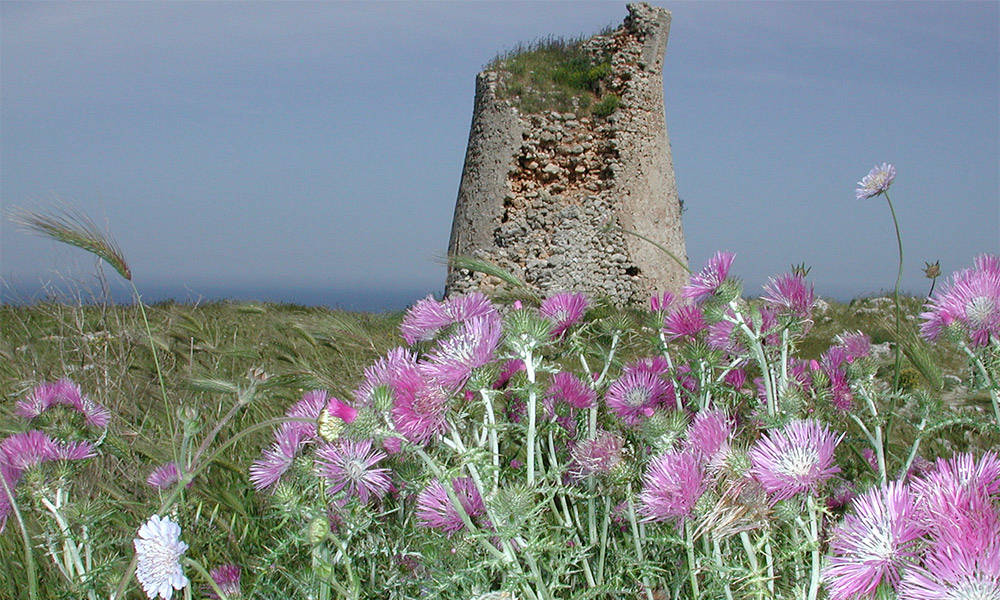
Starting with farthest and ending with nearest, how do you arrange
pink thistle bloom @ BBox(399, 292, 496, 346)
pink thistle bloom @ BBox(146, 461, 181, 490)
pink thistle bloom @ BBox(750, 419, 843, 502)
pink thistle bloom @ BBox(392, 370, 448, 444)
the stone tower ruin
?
the stone tower ruin, pink thistle bloom @ BBox(146, 461, 181, 490), pink thistle bloom @ BBox(399, 292, 496, 346), pink thistle bloom @ BBox(392, 370, 448, 444), pink thistle bloom @ BBox(750, 419, 843, 502)

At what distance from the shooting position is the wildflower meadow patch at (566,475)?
97cm

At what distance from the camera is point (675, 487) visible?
110 centimetres

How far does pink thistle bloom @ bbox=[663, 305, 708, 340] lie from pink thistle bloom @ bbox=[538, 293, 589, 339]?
0.23 metres

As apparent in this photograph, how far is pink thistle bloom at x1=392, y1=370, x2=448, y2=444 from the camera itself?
1.19m

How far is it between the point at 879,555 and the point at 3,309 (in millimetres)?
11978

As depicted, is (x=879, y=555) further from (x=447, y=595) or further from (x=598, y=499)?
(x=598, y=499)

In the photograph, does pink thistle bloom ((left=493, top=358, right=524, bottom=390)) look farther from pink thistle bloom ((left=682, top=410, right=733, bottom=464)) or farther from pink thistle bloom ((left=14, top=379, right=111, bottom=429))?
pink thistle bloom ((left=14, top=379, right=111, bottom=429))

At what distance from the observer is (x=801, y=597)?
3.57ft

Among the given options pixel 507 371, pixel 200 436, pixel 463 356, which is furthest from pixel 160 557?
pixel 200 436

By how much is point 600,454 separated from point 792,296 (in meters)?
0.54

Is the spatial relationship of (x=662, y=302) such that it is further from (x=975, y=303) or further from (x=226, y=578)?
(x=226, y=578)

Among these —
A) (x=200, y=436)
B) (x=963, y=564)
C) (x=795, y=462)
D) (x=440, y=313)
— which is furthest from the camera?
(x=200, y=436)

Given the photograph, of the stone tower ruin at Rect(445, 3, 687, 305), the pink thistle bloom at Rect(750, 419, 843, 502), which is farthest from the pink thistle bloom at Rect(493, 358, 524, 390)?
the stone tower ruin at Rect(445, 3, 687, 305)

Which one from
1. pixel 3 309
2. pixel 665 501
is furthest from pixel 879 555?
pixel 3 309
